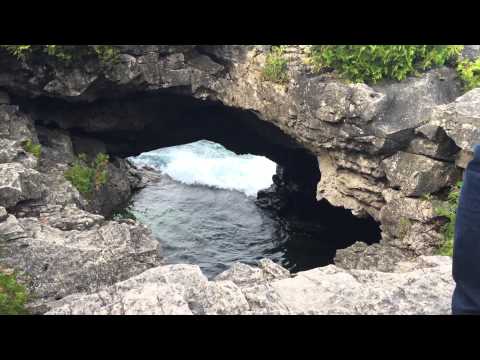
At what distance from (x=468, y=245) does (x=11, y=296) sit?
19.6ft

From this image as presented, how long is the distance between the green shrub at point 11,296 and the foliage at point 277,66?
851cm

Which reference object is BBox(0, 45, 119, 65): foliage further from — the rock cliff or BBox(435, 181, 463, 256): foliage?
BBox(435, 181, 463, 256): foliage

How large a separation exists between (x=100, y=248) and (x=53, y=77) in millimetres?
6316

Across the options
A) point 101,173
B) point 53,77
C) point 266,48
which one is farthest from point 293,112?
point 53,77

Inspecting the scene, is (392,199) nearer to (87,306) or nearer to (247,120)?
(247,120)

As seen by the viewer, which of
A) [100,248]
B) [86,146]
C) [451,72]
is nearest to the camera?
[100,248]

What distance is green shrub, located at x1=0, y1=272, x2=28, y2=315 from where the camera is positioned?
6.16 metres

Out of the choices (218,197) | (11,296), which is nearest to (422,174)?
(11,296)

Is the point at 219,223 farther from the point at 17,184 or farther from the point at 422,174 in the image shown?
the point at 17,184

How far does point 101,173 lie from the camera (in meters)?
12.0

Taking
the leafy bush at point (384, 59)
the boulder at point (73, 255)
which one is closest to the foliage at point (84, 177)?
the boulder at point (73, 255)

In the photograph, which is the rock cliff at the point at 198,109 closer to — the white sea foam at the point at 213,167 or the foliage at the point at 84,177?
the foliage at the point at 84,177

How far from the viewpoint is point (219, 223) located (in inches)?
838
